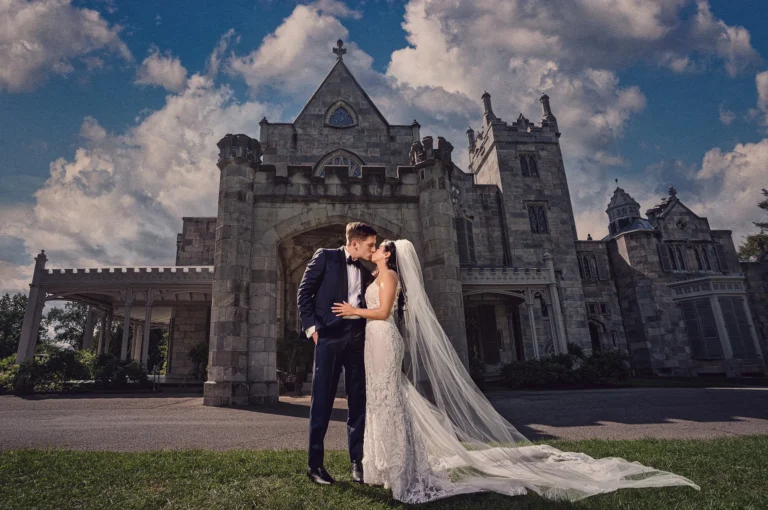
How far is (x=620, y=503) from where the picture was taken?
2818 millimetres

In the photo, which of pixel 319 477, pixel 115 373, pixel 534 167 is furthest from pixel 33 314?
pixel 534 167

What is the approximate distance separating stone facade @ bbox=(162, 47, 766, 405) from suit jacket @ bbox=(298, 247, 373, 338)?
20.7 feet

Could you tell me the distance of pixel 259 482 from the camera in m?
3.28

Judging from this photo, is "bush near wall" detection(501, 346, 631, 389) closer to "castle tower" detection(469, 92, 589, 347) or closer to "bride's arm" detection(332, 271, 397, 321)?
"castle tower" detection(469, 92, 589, 347)

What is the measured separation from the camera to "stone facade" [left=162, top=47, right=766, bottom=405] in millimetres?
9930

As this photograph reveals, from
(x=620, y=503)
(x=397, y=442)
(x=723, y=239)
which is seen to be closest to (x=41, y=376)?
(x=397, y=442)

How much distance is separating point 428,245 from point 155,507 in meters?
8.49

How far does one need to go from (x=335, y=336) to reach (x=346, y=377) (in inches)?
16.1

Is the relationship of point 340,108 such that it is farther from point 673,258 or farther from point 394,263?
point 673,258

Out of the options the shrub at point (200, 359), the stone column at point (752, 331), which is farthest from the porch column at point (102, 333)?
the stone column at point (752, 331)

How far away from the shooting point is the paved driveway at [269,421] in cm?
538

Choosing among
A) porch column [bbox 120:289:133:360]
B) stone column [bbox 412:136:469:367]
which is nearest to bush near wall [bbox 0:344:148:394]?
porch column [bbox 120:289:133:360]

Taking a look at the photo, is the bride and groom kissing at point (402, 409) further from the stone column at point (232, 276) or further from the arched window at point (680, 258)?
the arched window at point (680, 258)

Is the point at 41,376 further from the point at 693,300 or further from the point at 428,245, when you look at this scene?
the point at 693,300
